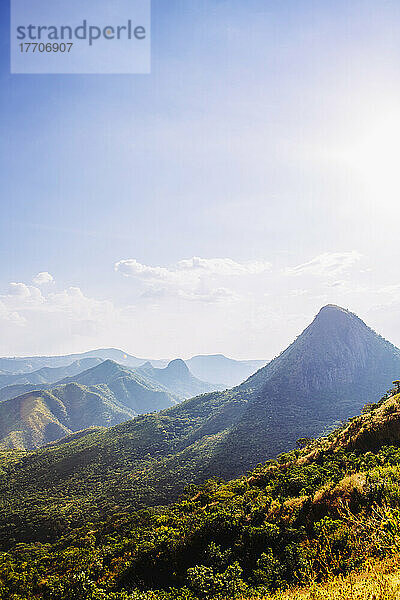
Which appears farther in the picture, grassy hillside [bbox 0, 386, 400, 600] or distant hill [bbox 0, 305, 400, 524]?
distant hill [bbox 0, 305, 400, 524]

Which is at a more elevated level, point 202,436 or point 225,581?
point 225,581

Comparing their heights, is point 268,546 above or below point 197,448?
above

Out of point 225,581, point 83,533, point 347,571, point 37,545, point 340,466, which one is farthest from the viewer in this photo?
point 37,545

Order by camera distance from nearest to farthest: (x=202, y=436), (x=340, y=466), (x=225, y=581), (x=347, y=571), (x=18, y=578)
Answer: (x=347, y=571), (x=225, y=581), (x=340, y=466), (x=18, y=578), (x=202, y=436)

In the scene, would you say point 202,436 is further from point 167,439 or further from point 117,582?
point 117,582

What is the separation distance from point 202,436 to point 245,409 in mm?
32616

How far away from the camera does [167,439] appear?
609ft

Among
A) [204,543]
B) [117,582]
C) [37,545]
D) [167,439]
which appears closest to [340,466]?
[204,543]

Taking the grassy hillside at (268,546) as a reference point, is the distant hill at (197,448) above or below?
below

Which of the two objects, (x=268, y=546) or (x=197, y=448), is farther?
(x=197, y=448)

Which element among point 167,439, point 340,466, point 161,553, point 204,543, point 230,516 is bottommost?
point 167,439

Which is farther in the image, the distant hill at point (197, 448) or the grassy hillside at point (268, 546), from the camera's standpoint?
the distant hill at point (197, 448)

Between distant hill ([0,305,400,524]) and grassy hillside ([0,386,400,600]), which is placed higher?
grassy hillside ([0,386,400,600])

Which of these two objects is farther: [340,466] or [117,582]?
[340,466]
